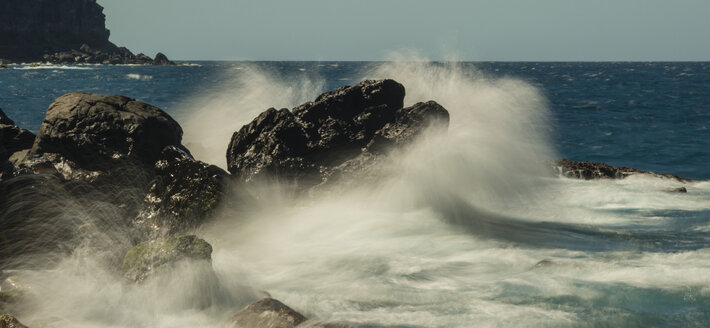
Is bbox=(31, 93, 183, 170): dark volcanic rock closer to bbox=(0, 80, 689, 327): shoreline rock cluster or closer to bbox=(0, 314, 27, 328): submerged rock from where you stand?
bbox=(0, 80, 689, 327): shoreline rock cluster

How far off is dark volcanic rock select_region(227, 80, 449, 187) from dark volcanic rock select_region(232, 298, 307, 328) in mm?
5772

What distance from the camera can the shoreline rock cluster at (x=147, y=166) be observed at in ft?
25.6

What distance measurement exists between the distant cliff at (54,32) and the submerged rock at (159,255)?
420 feet

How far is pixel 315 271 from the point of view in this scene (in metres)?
7.79

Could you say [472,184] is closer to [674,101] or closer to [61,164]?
[61,164]

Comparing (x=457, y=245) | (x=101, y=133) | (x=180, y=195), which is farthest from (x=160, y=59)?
(x=457, y=245)

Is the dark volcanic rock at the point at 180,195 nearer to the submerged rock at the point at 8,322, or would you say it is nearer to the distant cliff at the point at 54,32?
the submerged rock at the point at 8,322

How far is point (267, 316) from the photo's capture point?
5.70 meters

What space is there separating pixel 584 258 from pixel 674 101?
37.4m

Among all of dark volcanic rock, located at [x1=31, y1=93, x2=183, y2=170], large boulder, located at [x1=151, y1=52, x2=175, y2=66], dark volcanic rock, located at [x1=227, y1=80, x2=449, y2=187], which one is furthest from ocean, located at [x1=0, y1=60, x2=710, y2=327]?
large boulder, located at [x1=151, y1=52, x2=175, y2=66]

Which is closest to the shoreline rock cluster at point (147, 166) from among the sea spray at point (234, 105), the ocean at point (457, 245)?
the ocean at point (457, 245)

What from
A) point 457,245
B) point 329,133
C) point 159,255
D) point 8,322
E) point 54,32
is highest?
point 54,32

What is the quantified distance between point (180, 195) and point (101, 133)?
2.65 m

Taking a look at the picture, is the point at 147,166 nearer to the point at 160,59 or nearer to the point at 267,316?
the point at 267,316
